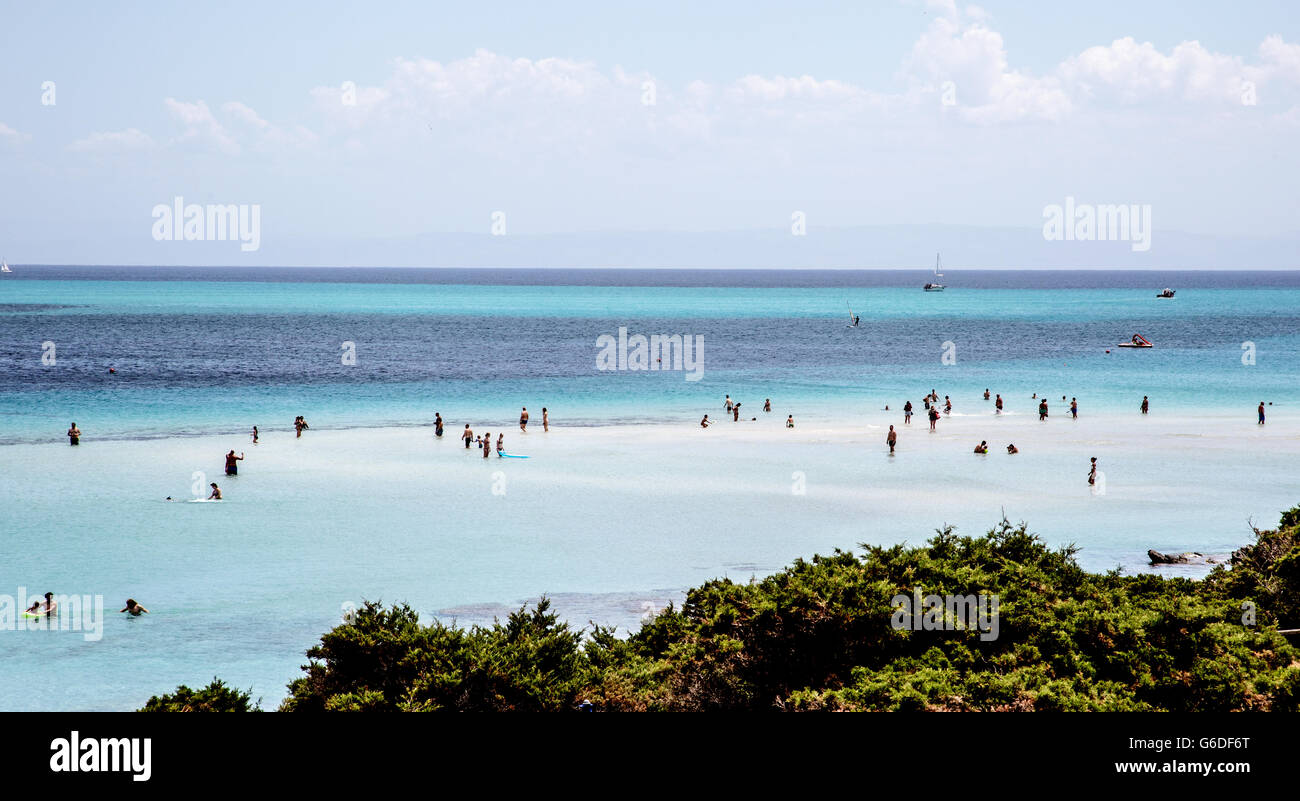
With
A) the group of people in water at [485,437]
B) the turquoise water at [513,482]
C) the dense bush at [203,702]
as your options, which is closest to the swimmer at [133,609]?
the turquoise water at [513,482]

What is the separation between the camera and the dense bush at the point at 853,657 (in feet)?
39.1

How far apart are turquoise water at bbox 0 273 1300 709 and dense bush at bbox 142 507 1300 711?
7203mm

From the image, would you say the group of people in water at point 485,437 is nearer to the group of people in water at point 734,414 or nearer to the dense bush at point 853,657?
the group of people in water at point 734,414

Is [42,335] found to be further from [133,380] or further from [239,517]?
[239,517]

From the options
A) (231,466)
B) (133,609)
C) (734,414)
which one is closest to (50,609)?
(133,609)

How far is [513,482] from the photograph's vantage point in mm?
38844

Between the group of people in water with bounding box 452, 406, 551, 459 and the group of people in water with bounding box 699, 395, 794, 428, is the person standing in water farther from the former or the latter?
the group of people in water with bounding box 699, 395, 794, 428

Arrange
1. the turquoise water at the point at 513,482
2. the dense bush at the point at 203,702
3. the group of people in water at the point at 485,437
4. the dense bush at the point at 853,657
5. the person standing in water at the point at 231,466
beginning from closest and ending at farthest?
1. the dense bush at the point at 203,702
2. the dense bush at the point at 853,657
3. the turquoise water at the point at 513,482
4. the person standing in water at the point at 231,466
5. the group of people in water at the point at 485,437

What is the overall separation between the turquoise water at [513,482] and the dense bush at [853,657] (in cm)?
720

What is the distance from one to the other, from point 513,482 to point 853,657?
26532 mm

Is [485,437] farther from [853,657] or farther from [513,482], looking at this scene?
[853,657]

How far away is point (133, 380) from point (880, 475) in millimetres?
52860

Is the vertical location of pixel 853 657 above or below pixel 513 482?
above

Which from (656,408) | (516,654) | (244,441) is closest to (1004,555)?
(516,654)
